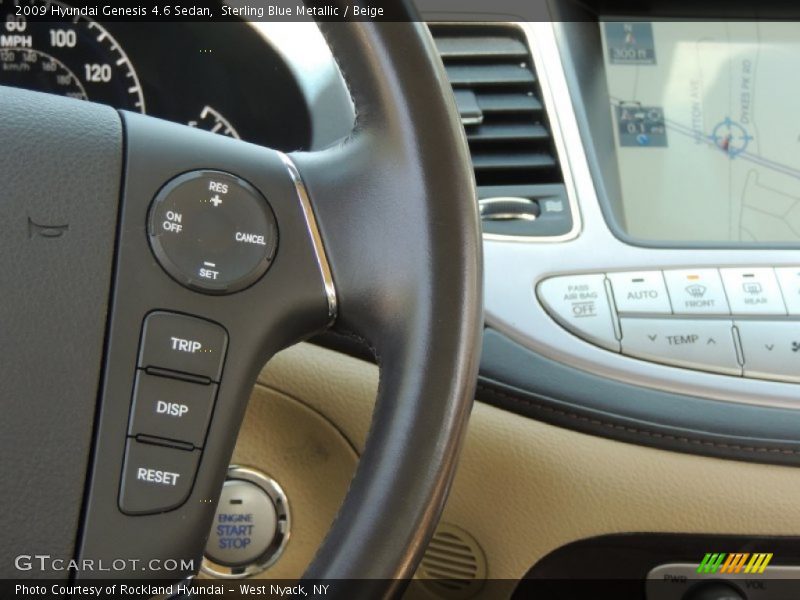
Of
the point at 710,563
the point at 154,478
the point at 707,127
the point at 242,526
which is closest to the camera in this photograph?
the point at 154,478

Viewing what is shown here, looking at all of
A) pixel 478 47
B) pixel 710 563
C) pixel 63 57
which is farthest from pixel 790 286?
pixel 63 57

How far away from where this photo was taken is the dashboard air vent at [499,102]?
1059mm

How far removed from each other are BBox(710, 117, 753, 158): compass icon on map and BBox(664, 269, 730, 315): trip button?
0.21 m

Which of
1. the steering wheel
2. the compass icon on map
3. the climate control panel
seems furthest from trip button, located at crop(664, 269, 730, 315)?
the steering wheel

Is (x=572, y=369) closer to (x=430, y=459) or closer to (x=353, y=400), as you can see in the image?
(x=353, y=400)

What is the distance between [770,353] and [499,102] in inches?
14.1

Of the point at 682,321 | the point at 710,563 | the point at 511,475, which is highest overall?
the point at 682,321

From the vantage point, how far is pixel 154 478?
62cm

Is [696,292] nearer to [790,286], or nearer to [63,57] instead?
[790,286]

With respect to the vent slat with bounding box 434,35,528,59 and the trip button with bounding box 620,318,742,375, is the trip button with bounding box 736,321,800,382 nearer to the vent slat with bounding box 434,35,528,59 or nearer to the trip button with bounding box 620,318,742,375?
the trip button with bounding box 620,318,742,375

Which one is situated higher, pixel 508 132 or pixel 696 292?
pixel 508 132

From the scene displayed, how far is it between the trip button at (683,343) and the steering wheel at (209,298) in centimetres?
33

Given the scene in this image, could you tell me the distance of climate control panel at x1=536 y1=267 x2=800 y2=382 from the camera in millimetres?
935

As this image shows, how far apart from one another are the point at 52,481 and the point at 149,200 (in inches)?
6.8
